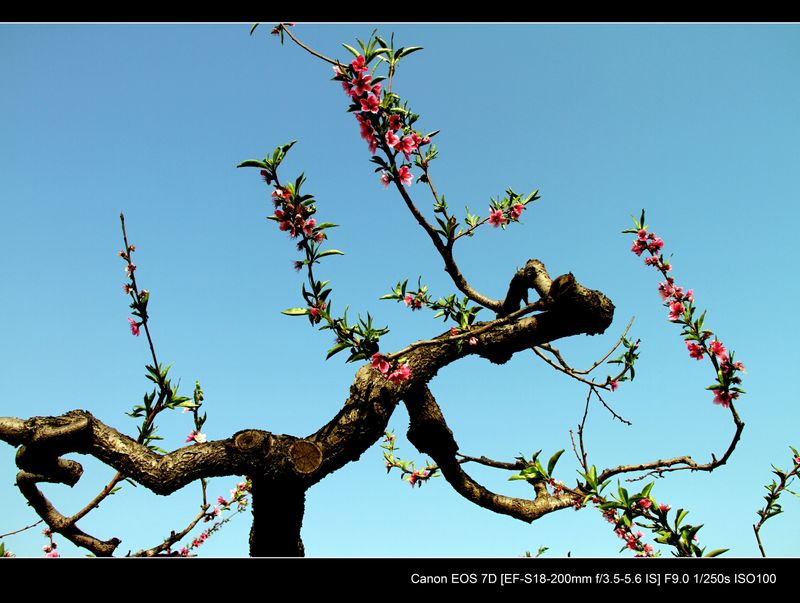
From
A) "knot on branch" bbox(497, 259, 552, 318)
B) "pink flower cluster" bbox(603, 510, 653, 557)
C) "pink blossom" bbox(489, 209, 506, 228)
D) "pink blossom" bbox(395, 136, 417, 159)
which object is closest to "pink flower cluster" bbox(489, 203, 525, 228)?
"pink blossom" bbox(489, 209, 506, 228)

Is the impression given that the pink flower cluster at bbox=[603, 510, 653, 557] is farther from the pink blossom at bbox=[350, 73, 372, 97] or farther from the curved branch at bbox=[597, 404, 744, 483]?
the pink blossom at bbox=[350, 73, 372, 97]

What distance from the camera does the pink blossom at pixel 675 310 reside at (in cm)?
306

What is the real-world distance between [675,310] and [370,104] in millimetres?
2403

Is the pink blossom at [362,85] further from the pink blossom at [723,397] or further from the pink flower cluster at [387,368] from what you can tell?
the pink blossom at [723,397]

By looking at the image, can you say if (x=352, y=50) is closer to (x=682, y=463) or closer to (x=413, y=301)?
(x=413, y=301)

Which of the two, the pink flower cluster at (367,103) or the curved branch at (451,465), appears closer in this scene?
the pink flower cluster at (367,103)

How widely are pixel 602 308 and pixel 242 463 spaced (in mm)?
2610

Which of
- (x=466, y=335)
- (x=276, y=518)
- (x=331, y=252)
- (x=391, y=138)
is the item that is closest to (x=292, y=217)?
(x=331, y=252)

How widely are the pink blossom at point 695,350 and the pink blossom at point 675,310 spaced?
0.65 feet

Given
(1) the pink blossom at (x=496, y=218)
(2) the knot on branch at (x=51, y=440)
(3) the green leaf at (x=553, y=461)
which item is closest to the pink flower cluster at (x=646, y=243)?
(1) the pink blossom at (x=496, y=218)

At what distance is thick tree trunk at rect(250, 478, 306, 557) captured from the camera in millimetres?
2740

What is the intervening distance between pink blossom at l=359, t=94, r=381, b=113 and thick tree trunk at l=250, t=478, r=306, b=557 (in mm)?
2204
